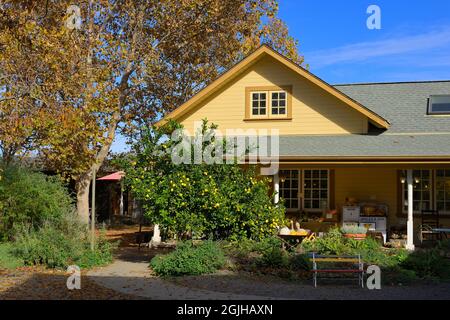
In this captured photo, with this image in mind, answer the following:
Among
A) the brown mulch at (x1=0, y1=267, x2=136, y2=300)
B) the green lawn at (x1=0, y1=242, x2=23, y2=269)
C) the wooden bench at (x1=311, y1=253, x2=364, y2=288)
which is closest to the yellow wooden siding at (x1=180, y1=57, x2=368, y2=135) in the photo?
the wooden bench at (x1=311, y1=253, x2=364, y2=288)

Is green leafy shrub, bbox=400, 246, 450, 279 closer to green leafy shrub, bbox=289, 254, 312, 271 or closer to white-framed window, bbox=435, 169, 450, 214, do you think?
green leafy shrub, bbox=289, 254, 312, 271

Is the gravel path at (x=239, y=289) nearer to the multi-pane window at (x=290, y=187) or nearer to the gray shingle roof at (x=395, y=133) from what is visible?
the gray shingle roof at (x=395, y=133)

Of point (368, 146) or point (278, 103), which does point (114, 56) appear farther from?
point (368, 146)

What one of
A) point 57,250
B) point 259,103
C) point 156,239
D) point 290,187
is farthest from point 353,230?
point 57,250

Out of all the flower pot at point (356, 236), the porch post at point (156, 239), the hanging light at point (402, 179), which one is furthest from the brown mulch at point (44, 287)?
the hanging light at point (402, 179)

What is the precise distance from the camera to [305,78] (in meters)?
17.5

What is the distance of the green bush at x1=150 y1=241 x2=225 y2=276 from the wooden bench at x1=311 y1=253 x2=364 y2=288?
7.10ft

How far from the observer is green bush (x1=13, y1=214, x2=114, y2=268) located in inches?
481

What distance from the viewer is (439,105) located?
18266 millimetres

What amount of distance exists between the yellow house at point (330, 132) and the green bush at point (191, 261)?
458cm

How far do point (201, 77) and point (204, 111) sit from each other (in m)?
9.79

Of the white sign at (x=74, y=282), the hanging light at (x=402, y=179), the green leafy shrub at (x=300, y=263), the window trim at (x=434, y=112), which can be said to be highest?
the window trim at (x=434, y=112)

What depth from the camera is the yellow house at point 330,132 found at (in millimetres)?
16156

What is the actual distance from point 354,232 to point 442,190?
4143 mm
